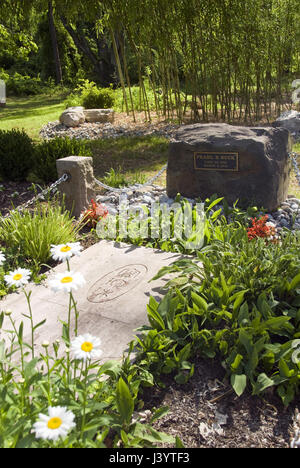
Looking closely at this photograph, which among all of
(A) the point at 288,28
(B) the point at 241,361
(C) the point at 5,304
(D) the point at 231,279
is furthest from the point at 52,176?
(A) the point at 288,28

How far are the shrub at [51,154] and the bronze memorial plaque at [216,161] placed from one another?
1703 millimetres

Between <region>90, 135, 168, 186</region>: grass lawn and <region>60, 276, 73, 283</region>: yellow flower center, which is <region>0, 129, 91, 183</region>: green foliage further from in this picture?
<region>60, 276, 73, 283</region>: yellow flower center

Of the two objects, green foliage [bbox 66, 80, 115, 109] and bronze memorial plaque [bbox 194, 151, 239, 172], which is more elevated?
green foliage [bbox 66, 80, 115, 109]

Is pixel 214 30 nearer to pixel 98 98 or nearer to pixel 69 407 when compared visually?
pixel 98 98

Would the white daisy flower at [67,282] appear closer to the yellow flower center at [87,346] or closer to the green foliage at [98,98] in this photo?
the yellow flower center at [87,346]

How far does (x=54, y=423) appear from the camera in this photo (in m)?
1.16

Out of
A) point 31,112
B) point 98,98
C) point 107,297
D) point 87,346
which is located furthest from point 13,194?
point 31,112

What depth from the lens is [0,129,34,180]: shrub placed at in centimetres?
563

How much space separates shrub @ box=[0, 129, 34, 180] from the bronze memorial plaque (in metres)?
2.38

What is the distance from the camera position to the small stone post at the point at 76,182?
4.10 m

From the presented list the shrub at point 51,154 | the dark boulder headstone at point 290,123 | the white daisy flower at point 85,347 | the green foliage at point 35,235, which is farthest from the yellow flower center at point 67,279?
the dark boulder headstone at point 290,123

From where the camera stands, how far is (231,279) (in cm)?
243

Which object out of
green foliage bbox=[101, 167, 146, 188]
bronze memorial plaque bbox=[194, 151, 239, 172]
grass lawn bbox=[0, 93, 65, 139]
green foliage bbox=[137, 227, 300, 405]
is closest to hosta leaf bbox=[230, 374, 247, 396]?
green foliage bbox=[137, 227, 300, 405]
